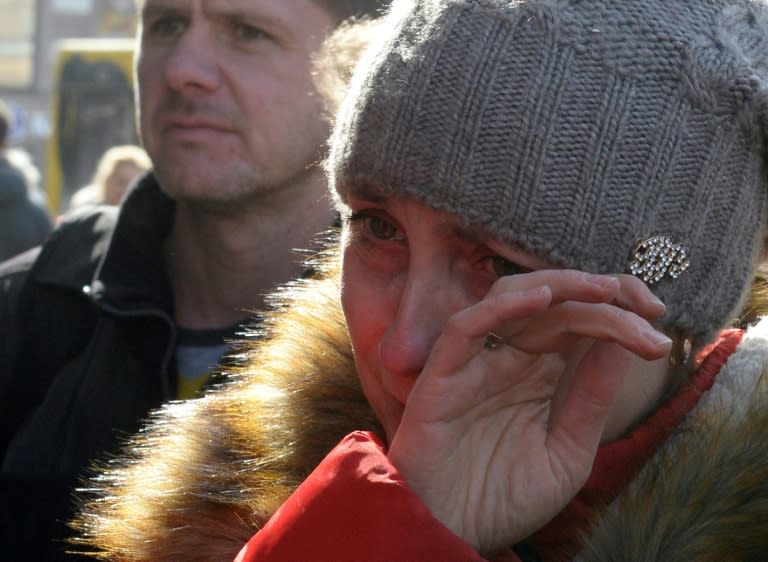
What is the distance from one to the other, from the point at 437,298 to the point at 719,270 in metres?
0.42

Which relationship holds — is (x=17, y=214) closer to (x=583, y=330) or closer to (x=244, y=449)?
(x=244, y=449)

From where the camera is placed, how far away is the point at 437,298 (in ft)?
5.31

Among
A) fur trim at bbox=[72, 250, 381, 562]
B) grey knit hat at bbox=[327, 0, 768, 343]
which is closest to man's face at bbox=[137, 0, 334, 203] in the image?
fur trim at bbox=[72, 250, 381, 562]

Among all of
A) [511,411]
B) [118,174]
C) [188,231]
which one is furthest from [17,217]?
[511,411]

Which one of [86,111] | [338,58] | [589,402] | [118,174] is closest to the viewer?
[589,402]

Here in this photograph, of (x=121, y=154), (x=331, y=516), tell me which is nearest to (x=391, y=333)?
(x=331, y=516)

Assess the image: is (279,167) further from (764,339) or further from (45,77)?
(45,77)

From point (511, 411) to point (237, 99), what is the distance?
5.72 ft

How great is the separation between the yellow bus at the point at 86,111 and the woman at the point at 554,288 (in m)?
10.8

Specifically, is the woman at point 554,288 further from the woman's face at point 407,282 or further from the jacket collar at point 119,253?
the jacket collar at point 119,253

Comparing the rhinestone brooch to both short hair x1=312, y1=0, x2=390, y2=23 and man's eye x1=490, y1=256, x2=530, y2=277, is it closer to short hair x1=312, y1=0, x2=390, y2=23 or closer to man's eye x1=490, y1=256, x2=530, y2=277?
man's eye x1=490, y1=256, x2=530, y2=277

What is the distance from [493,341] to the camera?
1575mm

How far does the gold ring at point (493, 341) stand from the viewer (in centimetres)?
157

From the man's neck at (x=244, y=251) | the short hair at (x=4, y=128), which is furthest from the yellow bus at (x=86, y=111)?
the man's neck at (x=244, y=251)
